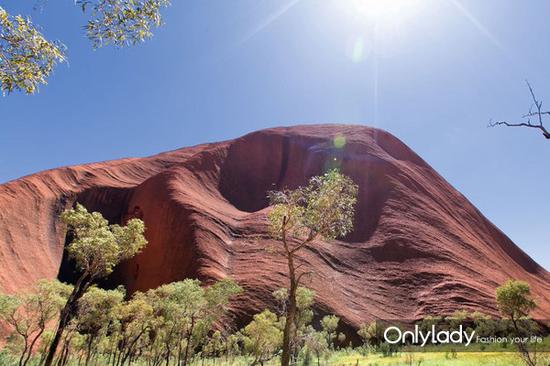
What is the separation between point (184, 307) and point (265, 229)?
3509 cm

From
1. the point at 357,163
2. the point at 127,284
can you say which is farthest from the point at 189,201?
the point at 357,163

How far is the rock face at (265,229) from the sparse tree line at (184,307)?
6.80 metres

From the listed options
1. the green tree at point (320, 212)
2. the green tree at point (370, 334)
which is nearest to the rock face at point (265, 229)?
the green tree at point (370, 334)

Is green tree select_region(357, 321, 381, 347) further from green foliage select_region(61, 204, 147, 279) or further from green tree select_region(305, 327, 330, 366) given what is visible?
green foliage select_region(61, 204, 147, 279)

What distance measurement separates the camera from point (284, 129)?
329ft

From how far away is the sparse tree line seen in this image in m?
17.5

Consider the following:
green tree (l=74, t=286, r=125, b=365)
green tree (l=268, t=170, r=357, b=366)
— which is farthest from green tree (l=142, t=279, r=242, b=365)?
green tree (l=268, t=170, r=357, b=366)

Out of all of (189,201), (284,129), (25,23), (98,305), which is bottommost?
(98,305)

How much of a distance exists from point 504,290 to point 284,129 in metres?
81.6

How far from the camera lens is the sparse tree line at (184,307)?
57.3 ft

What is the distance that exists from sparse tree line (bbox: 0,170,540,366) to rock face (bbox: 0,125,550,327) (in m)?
6.80

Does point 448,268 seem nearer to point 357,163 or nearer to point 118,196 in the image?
point 357,163

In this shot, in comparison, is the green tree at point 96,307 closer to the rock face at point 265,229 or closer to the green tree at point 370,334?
the rock face at point 265,229

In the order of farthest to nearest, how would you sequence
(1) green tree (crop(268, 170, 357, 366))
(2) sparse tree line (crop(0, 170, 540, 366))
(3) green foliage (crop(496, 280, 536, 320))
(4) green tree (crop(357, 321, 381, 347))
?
(4) green tree (crop(357, 321, 381, 347)) → (3) green foliage (crop(496, 280, 536, 320)) → (2) sparse tree line (crop(0, 170, 540, 366)) → (1) green tree (crop(268, 170, 357, 366))
